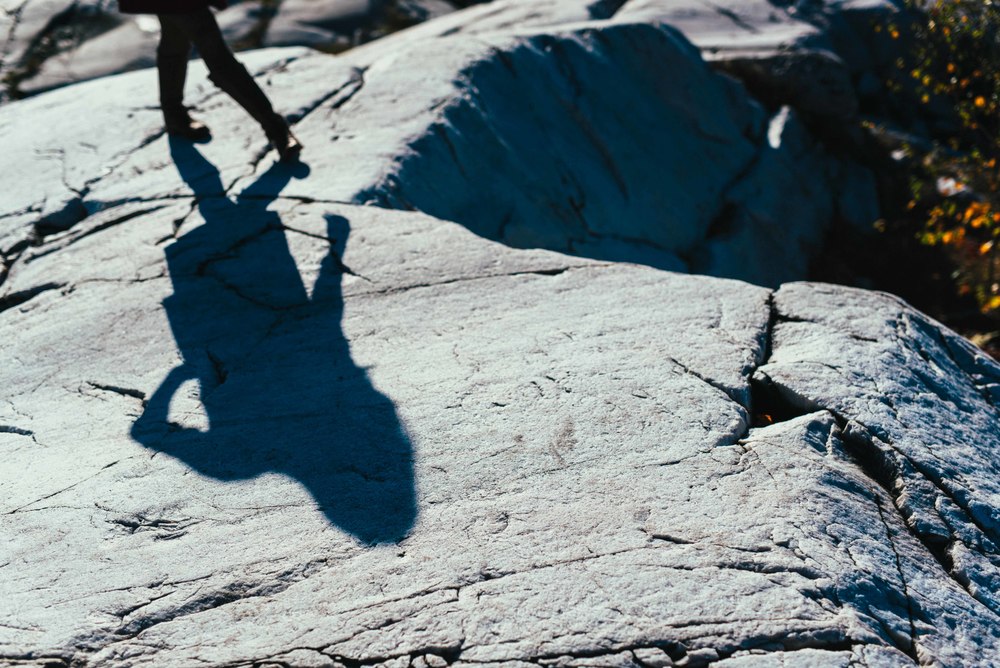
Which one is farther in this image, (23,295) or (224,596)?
(23,295)

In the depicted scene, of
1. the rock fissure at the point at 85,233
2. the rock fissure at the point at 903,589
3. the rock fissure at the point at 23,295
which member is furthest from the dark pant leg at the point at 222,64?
the rock fissure at the point at 903,589

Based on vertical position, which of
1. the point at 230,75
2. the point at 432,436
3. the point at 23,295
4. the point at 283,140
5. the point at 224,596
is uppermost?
the point at 230,75

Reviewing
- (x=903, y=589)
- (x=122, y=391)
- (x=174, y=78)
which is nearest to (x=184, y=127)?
(x=174, y=78)

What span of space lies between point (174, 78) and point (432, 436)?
284cm

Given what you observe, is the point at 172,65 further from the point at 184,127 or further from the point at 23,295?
the point at 23,295

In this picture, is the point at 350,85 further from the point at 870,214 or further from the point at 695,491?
the point at 870,214

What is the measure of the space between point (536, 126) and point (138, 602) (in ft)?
12.1

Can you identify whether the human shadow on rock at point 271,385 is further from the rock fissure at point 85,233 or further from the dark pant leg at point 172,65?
the dark pant leg at point 172,65

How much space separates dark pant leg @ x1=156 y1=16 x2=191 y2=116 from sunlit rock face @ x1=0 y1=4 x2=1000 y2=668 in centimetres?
23

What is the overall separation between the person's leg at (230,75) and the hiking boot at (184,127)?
447mm

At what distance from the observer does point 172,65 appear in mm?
4531

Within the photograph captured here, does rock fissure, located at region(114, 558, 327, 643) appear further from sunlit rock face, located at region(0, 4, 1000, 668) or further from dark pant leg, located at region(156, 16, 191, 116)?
dark pant leg, located at region(156, 16, 191, 116)

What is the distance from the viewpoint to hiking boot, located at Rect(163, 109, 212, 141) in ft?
15.3

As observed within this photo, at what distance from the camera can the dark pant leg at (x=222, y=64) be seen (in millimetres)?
4175
